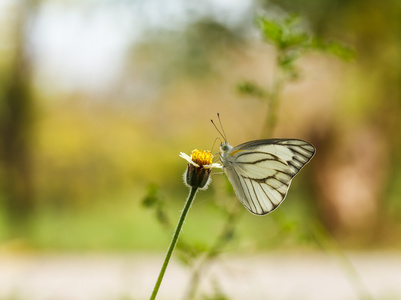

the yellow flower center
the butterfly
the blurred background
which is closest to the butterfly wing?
the butterfly

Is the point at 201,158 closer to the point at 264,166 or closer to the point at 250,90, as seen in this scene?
the point at 264,166

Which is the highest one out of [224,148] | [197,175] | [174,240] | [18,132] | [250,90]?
[18,132]

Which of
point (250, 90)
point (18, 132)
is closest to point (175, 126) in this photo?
point (18, 132)

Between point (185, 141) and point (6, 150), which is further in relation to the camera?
point (185, 141)

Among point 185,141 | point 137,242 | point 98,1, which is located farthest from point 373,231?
point 98,1

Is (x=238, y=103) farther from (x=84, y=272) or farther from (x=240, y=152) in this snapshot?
(x=240, y=152)

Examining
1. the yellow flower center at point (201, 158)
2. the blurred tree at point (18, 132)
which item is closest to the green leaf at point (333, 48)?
the yellow flower center at point (201, 158)
